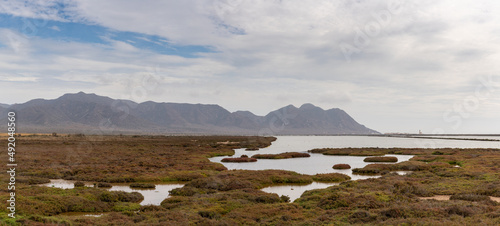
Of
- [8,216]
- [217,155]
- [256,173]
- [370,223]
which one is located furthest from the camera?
[217,155]

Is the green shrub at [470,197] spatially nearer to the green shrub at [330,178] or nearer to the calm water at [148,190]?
the green shrub at [330,178]

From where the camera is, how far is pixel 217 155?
261ft

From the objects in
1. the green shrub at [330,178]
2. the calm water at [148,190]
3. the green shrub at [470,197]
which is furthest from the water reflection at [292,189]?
the green shrub at [470,197]

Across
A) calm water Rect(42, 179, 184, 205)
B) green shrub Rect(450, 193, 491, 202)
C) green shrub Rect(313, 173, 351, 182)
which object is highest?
green shrub Rect(450, 193, 491, 202)

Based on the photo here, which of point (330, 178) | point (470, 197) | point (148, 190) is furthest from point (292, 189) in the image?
point (470, 197)

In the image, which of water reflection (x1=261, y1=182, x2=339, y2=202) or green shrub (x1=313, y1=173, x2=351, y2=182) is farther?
green shrub (x1=313, y1=173, x2=351, y2=182)

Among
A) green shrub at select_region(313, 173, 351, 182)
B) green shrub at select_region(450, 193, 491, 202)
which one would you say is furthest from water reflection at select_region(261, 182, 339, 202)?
green shrub at select_region(450, 193, 491, 202)

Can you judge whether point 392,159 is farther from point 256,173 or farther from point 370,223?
point 370,223

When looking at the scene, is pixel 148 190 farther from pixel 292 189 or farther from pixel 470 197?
pixel 470 197

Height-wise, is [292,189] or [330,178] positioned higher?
[330,178]

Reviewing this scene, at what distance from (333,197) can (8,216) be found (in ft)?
65.9

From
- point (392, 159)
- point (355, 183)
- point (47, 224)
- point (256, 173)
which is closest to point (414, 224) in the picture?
point (355, 183)

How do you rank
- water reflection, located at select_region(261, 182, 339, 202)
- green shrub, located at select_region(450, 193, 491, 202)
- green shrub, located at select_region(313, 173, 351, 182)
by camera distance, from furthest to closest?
green shrub, located at select_region(313, 173, 351, 182)
water reflection, located at select_region(261, 182, 339, 202)
green shrub, located at select_region(450, 193, 491, 202)

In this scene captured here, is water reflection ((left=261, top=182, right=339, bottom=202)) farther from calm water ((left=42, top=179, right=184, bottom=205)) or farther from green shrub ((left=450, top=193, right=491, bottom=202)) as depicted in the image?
green shrub ((left=450, top=193, right=491, bottom=202))
